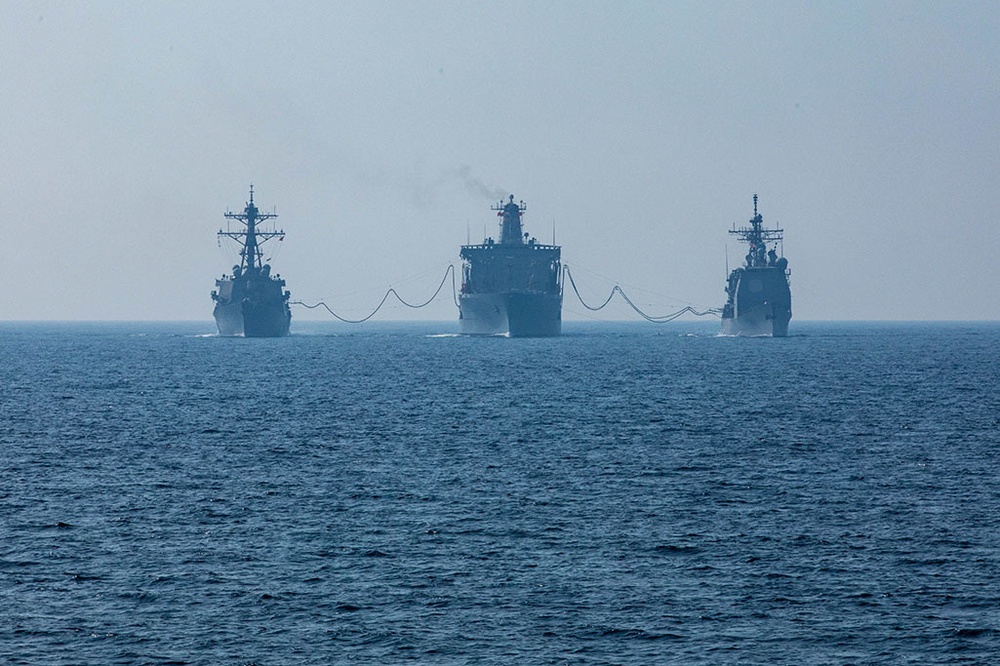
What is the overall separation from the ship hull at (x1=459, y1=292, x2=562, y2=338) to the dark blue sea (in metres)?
101

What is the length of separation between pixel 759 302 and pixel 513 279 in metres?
31.5

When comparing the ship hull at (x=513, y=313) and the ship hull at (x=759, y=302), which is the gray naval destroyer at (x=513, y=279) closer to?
the ship hull at (x=513, y=313)

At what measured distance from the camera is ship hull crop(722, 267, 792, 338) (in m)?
168

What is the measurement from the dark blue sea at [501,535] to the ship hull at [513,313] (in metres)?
101

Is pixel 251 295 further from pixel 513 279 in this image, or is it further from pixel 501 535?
pixel 501 535

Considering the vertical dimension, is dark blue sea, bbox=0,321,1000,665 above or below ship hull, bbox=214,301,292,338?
below

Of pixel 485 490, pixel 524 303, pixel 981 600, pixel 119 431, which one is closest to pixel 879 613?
pixel 981 600

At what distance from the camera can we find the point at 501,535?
31484 mm

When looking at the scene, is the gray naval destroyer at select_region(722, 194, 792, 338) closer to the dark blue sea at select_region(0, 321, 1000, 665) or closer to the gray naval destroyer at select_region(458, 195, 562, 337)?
the gray naval destroyer at select_region(458, 195, 562, 337)

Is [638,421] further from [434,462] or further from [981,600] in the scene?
[981,600]

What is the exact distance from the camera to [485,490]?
38.5m

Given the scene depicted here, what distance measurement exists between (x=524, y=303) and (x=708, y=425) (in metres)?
112

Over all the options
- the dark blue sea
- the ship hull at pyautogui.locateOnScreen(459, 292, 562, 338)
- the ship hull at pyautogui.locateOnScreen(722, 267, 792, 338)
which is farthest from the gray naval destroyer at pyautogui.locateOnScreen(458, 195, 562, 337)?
the dark blue sea

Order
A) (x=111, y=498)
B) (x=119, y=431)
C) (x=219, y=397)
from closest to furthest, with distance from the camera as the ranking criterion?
1. (x=111, y=498)
2. (x=119, y=431)
3. (x=219, y=397)
